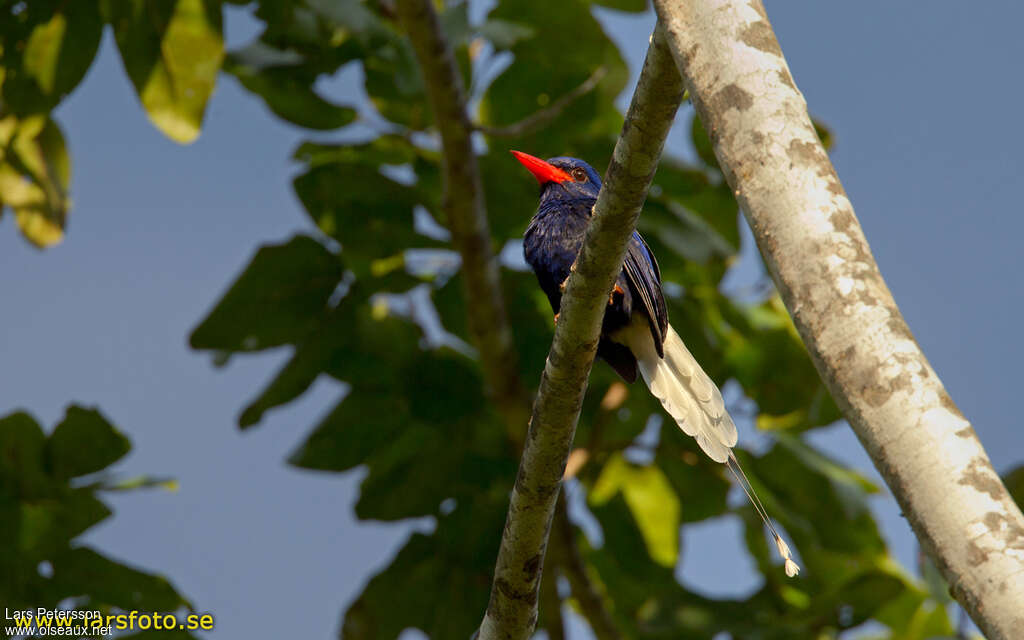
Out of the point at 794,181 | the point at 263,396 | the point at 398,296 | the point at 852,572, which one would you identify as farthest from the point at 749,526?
the point at 794,181

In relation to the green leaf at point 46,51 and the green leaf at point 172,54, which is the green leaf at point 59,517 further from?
the green leaf at point 46,51

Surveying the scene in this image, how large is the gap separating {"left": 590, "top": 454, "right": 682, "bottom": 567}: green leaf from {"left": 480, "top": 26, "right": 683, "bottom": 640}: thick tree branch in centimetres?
257

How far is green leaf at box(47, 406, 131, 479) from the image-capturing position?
3.89 metres

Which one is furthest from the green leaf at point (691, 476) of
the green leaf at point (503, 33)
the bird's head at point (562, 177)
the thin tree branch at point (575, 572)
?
the green leaf at point (503, 33)

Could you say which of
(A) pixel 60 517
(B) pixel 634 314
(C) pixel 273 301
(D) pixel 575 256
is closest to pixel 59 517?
(A) pixel 60 517

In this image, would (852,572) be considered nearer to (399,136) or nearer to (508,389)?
(508,389)

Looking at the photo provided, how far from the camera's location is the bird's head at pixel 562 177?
3.53 meters

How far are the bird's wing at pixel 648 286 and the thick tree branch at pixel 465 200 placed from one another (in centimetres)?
92

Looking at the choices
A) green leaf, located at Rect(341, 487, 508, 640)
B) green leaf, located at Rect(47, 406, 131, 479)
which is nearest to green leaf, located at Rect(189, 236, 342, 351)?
green leaf, located at Rect(47, 406, 131, 479)

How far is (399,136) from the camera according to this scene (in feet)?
14.7

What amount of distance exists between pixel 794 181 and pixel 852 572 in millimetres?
4131

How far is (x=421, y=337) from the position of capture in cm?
466

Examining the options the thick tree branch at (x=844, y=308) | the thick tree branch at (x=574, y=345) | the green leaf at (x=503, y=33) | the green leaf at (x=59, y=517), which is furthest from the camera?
the green leaf at (x=503, y=33)

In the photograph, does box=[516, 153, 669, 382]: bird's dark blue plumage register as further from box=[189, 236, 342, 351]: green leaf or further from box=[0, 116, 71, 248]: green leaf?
box=[0, 116, 71, 248]: green leaf
